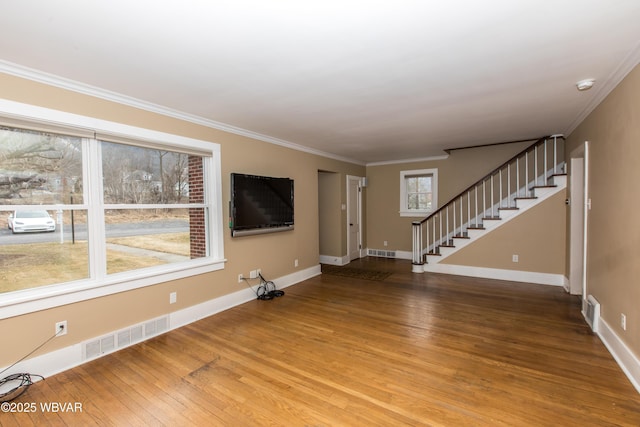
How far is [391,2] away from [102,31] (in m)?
1.74

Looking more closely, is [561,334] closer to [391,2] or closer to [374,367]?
[374,367]

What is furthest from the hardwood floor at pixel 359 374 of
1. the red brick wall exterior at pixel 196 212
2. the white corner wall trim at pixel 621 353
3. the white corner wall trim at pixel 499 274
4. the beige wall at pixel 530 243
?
the beige wall at pixel 530 243

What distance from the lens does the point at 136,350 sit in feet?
9.41

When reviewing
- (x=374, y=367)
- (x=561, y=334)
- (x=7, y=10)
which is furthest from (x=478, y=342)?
(x=7, y=10)

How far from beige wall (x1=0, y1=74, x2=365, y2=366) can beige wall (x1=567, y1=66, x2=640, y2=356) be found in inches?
157

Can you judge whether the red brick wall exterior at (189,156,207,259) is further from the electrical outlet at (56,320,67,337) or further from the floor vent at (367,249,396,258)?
the floor vent at (367,249,396,258)

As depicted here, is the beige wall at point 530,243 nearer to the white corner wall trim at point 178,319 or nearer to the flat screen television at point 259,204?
the white corner wall trim at point 178,319

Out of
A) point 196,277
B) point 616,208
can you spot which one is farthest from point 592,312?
point 196,277

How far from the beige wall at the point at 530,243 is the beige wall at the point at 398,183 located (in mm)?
1294

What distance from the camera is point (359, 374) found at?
2412 mm

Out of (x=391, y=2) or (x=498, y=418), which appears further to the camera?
(x=498, y=418)

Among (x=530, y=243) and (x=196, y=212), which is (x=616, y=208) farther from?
(x=196, y=212)

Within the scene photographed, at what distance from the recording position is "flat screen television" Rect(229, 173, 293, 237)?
3918 millimetres

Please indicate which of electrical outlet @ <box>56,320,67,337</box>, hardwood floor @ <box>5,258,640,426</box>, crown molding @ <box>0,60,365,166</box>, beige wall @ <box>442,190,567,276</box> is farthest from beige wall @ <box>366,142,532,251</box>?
electrical outlet @ <box>56,320,67,337</box>
